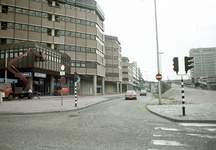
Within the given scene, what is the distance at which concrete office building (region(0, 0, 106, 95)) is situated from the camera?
38.0m

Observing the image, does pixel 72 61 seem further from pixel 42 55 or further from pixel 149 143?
pixel 149 143

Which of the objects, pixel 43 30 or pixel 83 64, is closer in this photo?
pixel 43 30

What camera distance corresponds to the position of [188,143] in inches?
179

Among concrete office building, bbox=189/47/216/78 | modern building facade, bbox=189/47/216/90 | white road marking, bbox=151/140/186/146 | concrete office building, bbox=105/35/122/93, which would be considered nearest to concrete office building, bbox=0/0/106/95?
concrete office building, bbox=105/35/122/93

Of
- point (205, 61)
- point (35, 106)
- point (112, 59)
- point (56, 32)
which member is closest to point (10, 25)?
point (56, 32)

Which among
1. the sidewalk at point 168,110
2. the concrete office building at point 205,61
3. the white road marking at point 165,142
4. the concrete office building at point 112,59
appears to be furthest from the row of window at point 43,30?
the concrete office building at point 205,61

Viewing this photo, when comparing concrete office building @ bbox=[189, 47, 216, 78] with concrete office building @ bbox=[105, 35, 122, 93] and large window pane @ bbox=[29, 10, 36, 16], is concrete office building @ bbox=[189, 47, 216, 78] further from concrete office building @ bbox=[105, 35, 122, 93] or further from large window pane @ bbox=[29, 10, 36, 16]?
large window pane @ bbox=[29, 10, 36, 16]

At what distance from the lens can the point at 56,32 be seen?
4394 cm

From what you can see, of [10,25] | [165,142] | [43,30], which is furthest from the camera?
[43,30]

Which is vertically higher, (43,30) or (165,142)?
(43,30)

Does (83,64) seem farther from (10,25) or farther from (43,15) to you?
(10,25)

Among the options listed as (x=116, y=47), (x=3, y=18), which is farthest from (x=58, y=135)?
(x=116, y=47)

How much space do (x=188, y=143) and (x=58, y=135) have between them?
11.7ft

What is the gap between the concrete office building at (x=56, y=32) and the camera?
125ft
